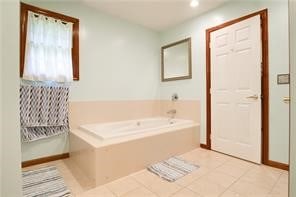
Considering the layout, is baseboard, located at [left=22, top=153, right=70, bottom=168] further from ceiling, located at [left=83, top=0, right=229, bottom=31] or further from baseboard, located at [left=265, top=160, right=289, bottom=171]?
baseboard, located at [left=265, top=160, right=289, bottom=171]

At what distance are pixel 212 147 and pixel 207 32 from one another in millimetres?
1997

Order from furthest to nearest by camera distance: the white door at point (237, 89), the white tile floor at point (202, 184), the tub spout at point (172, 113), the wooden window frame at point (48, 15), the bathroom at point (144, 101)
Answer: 1. the tub spout at point (172, 113)
2. the white door at point (237, 89)
3. the wooden window frame at point (48, 15)
4. the white tile floor at point (202, 184)
5. the bathroom at point (144, 101)

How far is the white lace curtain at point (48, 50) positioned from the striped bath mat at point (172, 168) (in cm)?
179

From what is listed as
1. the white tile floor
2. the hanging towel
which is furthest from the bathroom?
the hanging towel

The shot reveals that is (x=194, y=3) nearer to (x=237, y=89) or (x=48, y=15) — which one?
(x=237, y=89)

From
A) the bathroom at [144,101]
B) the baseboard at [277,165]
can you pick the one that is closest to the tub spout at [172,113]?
the bathroom at [144,101]

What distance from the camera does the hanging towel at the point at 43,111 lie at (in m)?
2.07

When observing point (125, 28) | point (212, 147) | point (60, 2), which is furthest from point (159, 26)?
point (212, 147)

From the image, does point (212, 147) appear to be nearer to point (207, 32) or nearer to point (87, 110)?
point (207, 32)

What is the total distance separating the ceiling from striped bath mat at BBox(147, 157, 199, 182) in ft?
7.98

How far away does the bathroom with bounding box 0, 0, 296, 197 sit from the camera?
1.90 ft

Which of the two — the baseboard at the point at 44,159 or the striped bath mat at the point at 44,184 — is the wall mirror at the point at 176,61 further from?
the striped bath mat at the point at 44,184

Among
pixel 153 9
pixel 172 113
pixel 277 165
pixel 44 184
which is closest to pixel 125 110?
pixel 172 113

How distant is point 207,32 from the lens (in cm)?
281
